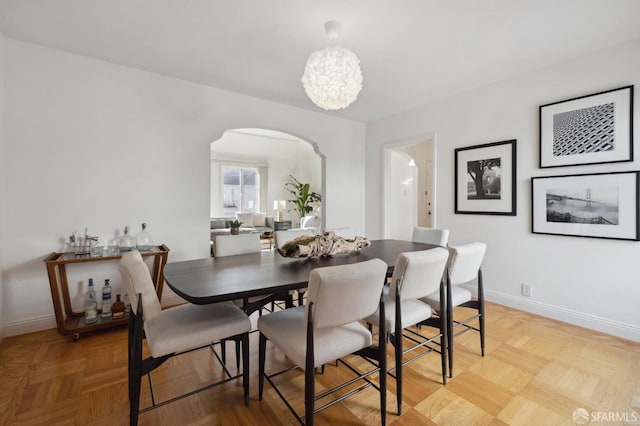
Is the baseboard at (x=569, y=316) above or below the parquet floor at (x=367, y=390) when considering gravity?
above

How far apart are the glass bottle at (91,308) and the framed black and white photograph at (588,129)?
4.39 meters

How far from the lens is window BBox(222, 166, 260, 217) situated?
8.55m

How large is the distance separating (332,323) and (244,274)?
63cm

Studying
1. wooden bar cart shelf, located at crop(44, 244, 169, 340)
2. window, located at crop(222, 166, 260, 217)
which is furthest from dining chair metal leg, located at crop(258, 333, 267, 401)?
window, located at crop(222, 166, 260, 217)

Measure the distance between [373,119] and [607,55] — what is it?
2690 mm

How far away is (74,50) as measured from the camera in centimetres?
261

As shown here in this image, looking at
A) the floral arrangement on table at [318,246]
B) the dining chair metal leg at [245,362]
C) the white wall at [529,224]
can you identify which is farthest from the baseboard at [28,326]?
the white wall at [529,224]

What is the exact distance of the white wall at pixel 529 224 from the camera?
2486 millimetres

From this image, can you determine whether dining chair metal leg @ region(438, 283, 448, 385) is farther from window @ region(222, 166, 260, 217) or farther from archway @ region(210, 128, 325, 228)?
window @ region(222, 166, 260, 217)

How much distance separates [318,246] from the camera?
2074 mm

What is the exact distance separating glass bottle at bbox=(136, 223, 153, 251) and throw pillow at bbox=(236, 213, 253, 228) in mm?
5099

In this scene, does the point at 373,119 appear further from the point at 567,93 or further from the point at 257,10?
the point at 257,10

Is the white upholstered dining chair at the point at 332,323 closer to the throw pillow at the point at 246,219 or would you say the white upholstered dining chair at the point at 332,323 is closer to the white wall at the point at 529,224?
the white wall at the point at 529,224

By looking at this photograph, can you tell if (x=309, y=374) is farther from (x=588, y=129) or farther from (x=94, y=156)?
(x=588, y=129)
